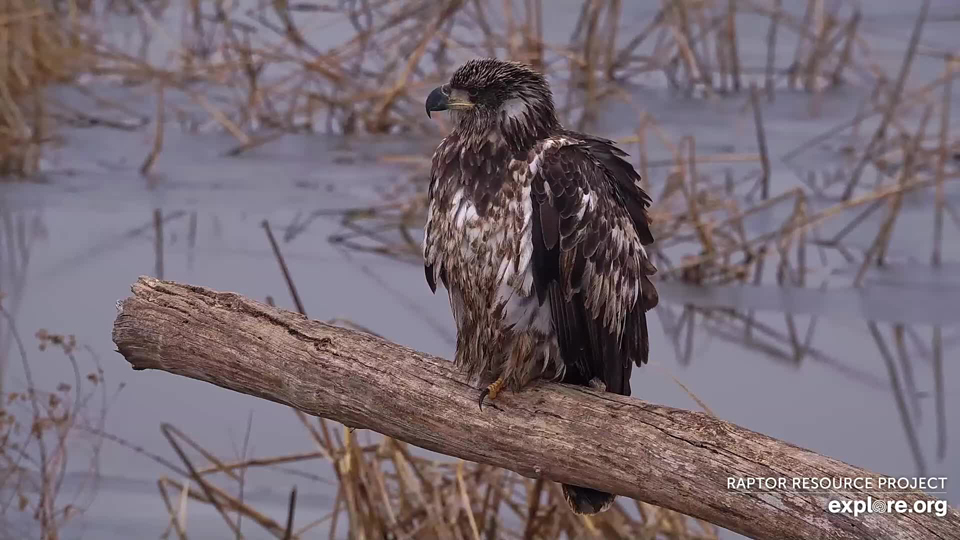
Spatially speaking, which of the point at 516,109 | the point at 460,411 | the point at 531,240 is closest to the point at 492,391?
the point at 460,411

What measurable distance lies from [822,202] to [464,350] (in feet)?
11.2

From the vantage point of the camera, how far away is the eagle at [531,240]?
2.68 meters

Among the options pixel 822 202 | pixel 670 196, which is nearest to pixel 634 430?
pixel 670 196

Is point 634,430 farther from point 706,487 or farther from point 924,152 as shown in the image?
point 924,152

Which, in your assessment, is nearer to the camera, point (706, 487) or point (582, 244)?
point (706, 487)

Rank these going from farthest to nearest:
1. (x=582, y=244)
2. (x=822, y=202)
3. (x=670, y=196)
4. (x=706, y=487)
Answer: (x=822, y=202) < (x=670, y=196) < (x=582, y=244) < (x=706, y=487)

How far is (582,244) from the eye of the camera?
8.89ft

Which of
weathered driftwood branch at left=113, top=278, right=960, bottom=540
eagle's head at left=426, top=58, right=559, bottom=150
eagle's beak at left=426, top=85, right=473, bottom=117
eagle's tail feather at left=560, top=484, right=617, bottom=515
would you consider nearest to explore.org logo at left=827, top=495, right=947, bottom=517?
weathered driftwood branch at left=113, top=278, right=960, bottom=540

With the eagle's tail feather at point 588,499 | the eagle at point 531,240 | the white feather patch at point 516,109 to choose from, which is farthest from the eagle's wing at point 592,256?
the eagle's tail feather at point 588,499

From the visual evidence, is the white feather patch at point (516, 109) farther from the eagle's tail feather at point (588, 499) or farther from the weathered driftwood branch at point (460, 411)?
the eagle's tail feather at point (588, 499)

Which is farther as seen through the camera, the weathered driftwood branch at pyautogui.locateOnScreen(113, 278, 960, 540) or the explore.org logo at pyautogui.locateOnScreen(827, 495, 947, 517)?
the weathered driftwood branch at pyautogui.locateOnScreen(113, 278, 960, 540)

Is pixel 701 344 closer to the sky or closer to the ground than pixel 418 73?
closer to the ground

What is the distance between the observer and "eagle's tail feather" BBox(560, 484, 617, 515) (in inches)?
108

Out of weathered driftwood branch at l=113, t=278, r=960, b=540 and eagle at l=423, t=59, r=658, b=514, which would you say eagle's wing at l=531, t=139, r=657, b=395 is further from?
weathered driftwood branch at l=113, t=278, r=960, b=540
